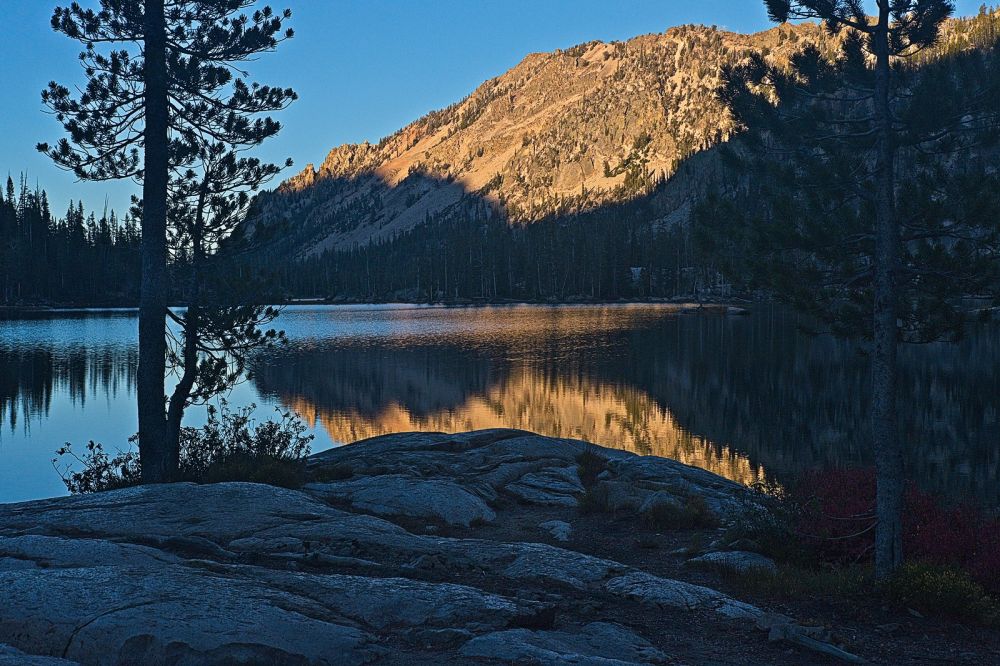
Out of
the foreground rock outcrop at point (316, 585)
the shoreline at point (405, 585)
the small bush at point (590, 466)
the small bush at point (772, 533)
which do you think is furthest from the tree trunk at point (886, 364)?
the small bush at point (590, 466)

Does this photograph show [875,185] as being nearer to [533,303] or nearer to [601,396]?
[601,396]

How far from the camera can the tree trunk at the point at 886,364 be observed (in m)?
9.79

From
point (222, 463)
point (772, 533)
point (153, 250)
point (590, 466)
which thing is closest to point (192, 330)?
point (153, 250)

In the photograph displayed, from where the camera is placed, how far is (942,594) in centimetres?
862

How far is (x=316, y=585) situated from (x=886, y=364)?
8.01m

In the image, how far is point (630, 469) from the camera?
688 inches

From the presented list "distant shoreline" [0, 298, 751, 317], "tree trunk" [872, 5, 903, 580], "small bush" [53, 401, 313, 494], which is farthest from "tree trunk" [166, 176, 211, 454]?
"distant shoreline" [0, 298, 751, 317]

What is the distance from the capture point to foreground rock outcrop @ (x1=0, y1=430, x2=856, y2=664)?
20.0ft

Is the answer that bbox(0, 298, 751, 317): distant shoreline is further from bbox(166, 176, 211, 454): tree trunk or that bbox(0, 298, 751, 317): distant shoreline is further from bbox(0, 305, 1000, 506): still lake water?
bbox(166, 176, 211, 454): tree trunk

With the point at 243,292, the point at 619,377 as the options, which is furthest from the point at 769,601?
the point at 619,377

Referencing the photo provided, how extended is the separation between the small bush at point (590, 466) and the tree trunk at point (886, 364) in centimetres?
743

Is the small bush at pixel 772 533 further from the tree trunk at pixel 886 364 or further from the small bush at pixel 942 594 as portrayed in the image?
the small bush at pixel 942 594

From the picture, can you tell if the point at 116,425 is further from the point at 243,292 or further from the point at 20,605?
the point at 20,605

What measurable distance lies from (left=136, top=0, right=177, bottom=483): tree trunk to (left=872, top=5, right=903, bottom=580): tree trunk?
535 inches
